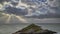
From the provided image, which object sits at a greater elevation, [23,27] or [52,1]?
[52,1]

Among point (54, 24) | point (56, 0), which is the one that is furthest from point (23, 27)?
point (56, 0)

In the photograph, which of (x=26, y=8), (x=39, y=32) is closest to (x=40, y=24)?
(x=39, y=32)

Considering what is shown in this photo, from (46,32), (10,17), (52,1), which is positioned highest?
(52,1)

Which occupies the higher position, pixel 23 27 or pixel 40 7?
pixel 40 7

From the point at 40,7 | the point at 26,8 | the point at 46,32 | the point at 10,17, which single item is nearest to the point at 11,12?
the point at 10,17

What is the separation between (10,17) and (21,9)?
1.57 feet

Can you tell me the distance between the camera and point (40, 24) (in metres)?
5.41

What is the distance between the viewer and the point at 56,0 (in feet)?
17.4

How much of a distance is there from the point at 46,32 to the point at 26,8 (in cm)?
110

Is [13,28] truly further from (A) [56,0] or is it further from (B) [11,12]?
(A) [56,0]

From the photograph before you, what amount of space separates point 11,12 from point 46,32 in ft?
4.60

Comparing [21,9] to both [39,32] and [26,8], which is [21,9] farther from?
[39,32]

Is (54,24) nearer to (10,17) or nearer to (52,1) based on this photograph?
(52,1)

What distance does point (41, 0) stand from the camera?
534 cm
